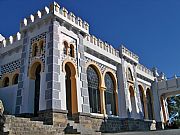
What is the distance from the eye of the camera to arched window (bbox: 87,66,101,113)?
14.5 metres

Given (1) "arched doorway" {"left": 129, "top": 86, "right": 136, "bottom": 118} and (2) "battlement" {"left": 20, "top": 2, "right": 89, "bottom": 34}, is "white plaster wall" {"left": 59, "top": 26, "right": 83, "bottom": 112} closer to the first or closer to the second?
(2) "battlement" {"left": 20, "top": 2, "right": 89, "bottom": 34}

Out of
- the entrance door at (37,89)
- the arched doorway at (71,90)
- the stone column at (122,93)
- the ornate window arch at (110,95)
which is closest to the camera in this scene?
the arched doorway at (71,90)

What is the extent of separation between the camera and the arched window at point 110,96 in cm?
1592

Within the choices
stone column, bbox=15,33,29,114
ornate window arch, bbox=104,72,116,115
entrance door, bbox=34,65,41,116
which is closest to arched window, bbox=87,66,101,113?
ornate window arch, bbox=104,72,116,115

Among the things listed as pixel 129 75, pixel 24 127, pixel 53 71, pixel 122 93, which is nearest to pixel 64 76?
pixel 53 71

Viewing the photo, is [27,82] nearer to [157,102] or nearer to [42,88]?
[42,88]

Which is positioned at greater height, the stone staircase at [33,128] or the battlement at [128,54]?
the battlement at [128,54]

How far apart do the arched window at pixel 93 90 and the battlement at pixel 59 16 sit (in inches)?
103

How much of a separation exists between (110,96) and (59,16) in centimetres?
669

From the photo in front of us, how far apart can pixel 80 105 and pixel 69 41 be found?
364 cm

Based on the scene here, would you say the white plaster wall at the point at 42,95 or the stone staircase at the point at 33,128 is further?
the white plaster wall at the point at 42,95

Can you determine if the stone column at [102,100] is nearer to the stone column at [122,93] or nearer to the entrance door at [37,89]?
the stone column at [122,93]

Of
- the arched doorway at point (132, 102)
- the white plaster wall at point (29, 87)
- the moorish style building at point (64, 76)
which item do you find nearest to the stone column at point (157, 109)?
the moorish style building at point (64, 76)

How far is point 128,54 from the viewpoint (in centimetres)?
1942
